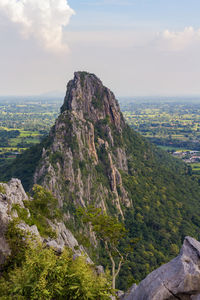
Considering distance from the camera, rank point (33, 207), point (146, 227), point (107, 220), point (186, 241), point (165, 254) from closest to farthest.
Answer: point (186, 241), point (107, 220), point (33, 207), point (165, 254), point (146, 227)

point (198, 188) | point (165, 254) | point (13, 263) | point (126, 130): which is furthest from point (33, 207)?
point (198, 188)

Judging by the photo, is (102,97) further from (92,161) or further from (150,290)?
(150,290)

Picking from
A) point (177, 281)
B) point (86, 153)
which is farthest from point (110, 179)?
point (177, 281)

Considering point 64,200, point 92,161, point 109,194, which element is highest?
point 92,161

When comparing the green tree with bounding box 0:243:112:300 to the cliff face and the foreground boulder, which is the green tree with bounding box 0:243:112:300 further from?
the cliff face

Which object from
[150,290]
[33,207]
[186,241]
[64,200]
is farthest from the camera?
[64,200]

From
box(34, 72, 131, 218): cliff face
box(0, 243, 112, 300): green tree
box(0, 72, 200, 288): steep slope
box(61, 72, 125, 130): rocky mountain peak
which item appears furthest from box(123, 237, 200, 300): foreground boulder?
box(61, 72, 125, 130): rocky mountain peak

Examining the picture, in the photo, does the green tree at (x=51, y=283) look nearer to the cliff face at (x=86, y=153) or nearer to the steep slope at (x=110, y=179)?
the steep slope at (x=110, y=179)
